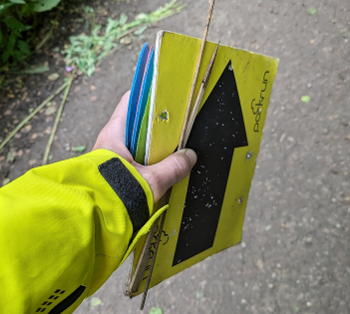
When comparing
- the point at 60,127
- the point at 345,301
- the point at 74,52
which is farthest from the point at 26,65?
the point at 345,301

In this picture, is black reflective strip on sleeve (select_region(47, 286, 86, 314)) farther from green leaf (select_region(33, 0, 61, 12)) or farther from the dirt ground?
green leaf (select_region(33, 0, 61, 12))

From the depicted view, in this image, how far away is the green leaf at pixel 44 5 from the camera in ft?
6.83

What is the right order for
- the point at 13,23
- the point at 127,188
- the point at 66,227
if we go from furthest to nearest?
the point at 13,23 < the point at 127,188 < the point at 66,227

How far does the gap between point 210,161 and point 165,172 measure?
0.74 feet

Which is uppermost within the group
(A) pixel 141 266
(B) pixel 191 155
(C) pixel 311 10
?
(C) pixel 311 10

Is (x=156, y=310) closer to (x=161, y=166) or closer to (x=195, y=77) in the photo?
(x=161, y=166)

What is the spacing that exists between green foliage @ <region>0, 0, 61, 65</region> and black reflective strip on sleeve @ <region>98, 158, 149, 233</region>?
6.51 ft

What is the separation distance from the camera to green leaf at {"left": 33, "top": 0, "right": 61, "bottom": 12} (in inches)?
82.0

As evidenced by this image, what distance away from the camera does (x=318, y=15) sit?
168 centimetres

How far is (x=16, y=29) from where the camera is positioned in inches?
81.4

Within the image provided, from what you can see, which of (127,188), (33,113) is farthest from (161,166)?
(33,113)

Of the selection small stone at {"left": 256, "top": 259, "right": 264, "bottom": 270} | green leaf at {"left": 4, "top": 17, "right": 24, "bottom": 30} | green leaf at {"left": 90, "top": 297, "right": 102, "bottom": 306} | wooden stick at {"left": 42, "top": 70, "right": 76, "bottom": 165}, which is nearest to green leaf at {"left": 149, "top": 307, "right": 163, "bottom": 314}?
green leaf at {"left": 90, "top": 297, "right": 102, "bottom": 306}

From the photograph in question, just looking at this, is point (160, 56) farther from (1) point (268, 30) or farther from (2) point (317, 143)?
(1) point (268, 30)

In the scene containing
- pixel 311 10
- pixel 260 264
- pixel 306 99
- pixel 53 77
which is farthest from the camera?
pixel 53 77
